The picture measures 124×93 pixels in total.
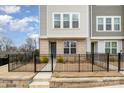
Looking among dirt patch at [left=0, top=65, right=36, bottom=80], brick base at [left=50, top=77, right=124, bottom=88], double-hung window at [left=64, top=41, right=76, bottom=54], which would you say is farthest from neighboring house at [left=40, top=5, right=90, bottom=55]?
brick base at [left=50, top=77, right=124, bottom=88]

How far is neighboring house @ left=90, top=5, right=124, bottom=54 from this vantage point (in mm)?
21516

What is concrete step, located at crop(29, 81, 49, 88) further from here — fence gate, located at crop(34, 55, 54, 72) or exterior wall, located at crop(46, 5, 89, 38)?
exterior wall, located at crop(46, 5, 89, 38)

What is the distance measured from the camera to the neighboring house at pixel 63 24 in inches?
781

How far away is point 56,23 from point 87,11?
2773 mm

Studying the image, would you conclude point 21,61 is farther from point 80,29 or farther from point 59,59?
point 80,29

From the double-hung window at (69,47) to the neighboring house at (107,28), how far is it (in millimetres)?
1969

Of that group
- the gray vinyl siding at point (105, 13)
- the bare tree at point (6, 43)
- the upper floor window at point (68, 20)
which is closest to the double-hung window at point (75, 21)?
the upper floor window at point (68, 20)

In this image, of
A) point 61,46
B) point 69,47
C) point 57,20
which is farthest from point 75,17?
point 61,46

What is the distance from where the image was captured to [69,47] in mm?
20594

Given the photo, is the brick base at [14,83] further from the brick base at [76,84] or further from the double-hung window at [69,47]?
the double-hung window at [69,47]
